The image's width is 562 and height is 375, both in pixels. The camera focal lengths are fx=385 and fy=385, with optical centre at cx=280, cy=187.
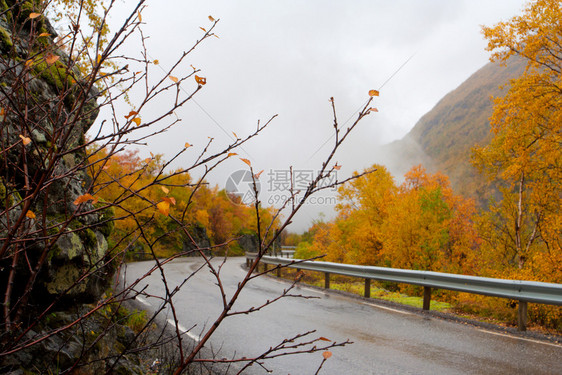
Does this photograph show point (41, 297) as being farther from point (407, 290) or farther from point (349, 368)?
point (407, 290)

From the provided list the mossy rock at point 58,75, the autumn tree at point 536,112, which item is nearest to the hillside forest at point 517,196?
the autumn tree at point 536,112

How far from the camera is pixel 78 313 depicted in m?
3.33

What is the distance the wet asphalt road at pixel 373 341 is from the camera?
4.32 meters

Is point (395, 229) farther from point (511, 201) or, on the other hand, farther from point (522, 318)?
point (522, 318)

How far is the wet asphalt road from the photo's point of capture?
14.2ft

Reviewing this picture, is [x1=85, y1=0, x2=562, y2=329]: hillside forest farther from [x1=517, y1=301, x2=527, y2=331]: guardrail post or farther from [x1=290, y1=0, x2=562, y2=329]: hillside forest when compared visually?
[x1=517, y1=301, x2=527, y2=331]: guardrail post

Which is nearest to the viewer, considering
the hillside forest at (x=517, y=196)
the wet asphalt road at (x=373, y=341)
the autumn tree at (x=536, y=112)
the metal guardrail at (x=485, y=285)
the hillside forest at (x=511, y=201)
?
the wet asphalt road at (x=373, y=341)

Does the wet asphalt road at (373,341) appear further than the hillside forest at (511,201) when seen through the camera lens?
No

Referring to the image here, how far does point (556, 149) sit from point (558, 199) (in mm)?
2153

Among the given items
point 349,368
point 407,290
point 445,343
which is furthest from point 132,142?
point 407,290

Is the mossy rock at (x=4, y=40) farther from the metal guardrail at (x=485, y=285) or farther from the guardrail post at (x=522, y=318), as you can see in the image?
the guardrail post at (x=522, y=318)

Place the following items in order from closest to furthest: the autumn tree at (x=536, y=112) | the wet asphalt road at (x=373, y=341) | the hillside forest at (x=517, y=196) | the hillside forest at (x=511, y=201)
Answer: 1. the wet asphalt road at (x=373, y=341)
2. the hillside forest at (x=511, y=201)
3. the hillside forest at (x=517, y=196)
4. the autumn tree at (x=536, y=112)

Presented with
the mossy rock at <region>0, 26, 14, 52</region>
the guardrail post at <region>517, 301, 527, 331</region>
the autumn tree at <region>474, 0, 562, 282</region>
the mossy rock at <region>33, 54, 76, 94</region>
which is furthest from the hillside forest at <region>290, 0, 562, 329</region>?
the mossy rock at <region>0, 26, 14, 52</region>

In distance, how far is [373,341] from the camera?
212 inches
